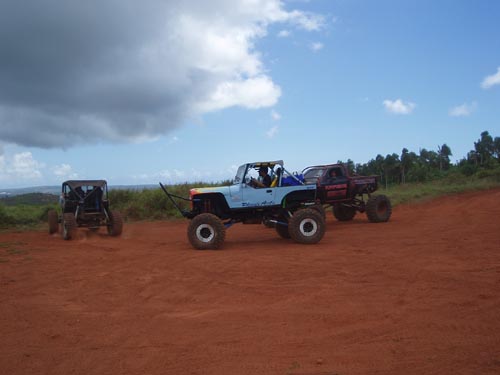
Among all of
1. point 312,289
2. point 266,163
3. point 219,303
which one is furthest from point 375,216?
point 219,303

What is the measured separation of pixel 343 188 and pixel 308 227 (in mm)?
4174

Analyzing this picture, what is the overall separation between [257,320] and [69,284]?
11.4 ft

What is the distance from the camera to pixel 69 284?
6.87m

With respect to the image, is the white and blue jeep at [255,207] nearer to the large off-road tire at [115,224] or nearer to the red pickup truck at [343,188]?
the red pickup truck at [343,188]

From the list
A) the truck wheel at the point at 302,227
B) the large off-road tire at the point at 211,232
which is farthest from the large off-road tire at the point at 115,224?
the truck wheel at the point at 302,227

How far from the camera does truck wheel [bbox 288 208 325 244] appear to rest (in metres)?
10.1

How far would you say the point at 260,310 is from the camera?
205 inches

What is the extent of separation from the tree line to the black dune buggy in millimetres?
23478

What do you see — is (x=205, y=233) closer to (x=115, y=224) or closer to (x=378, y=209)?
(x=115, y=224)

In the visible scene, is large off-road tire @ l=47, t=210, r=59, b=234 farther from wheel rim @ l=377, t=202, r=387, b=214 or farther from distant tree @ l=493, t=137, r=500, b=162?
distant tree @ l=493, t=137, r=500, b=162

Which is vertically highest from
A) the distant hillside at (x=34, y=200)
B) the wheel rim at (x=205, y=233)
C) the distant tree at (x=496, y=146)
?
the distant tree at (x=496, y=146)

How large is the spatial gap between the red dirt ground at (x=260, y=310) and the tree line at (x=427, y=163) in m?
26.9

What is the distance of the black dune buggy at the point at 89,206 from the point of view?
533 inches

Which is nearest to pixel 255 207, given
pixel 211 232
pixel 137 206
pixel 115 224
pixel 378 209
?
pixel 211 232
